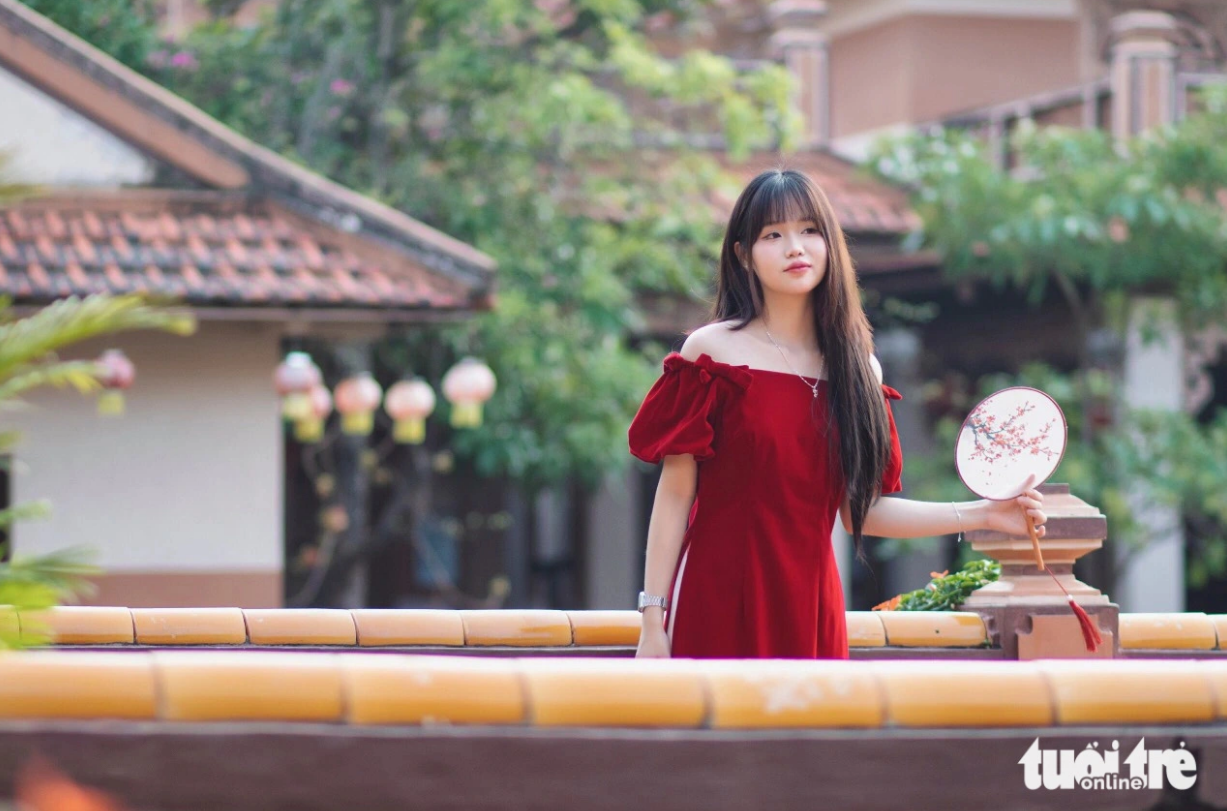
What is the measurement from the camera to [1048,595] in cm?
341

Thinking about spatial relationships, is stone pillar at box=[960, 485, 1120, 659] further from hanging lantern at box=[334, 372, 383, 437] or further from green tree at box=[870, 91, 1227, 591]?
green tree at box=[870, 91, 1227, 591]

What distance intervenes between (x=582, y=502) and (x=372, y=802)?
34.8ft

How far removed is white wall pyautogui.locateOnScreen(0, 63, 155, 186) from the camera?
7.58 meters

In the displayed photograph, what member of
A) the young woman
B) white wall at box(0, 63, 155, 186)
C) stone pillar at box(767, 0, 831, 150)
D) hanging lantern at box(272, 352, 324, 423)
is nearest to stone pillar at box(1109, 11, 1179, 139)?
stone pillar at box(767, 0, 831, 150)

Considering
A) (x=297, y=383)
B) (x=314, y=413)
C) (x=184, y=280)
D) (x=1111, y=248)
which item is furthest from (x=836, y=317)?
(x=1111, y=248)

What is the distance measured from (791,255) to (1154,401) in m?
8.31

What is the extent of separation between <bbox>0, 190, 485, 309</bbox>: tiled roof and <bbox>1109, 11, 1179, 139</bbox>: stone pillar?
5.24 metres

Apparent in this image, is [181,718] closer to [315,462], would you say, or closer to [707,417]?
[707,417]

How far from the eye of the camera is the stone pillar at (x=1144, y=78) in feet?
35.4

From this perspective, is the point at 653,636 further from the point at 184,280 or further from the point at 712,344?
the point at 184,280

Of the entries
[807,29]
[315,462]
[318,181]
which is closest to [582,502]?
[315,462]

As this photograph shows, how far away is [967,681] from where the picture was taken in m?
2.03

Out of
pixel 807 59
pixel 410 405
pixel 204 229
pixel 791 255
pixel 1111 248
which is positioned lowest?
pixel 410 405

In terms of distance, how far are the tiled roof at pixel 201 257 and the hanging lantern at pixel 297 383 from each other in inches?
13.4
